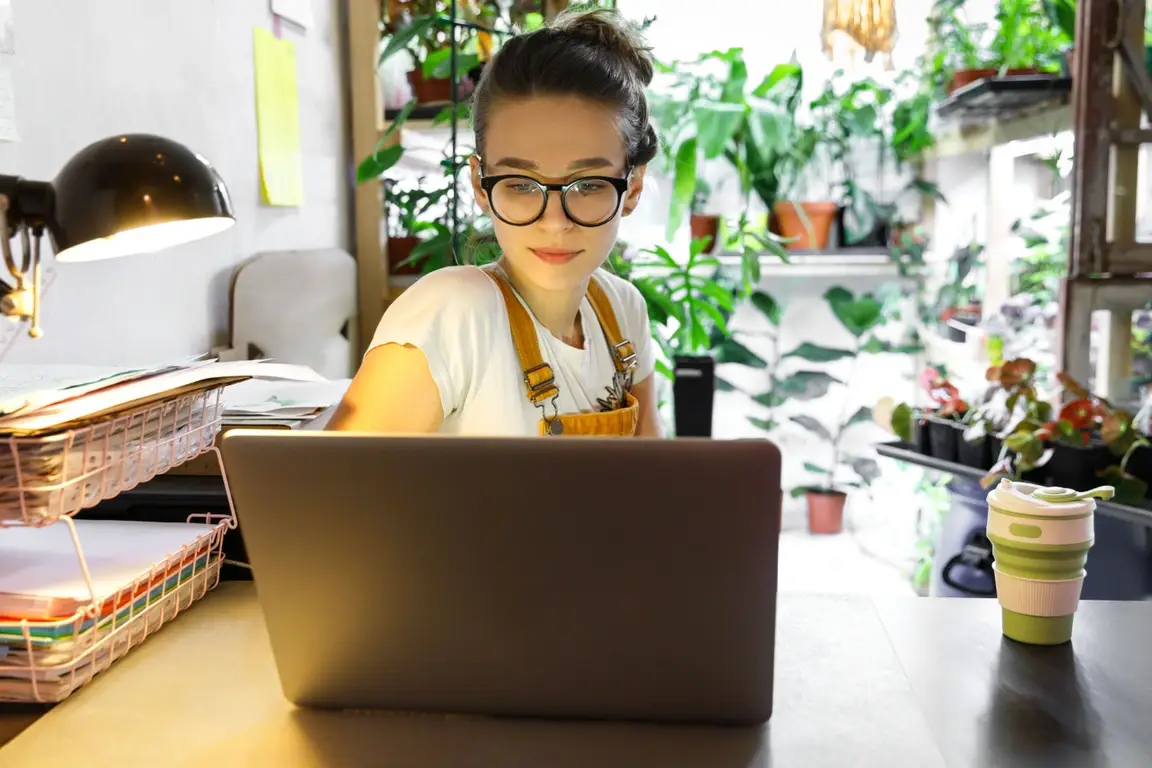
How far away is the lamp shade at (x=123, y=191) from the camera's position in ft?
2.18

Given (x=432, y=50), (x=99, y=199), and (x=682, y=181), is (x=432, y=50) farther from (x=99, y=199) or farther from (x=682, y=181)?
(x=99, y=199)

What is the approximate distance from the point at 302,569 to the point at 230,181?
124 centimetres

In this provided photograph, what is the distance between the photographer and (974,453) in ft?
6.05

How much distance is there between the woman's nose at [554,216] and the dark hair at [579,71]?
0.13 m

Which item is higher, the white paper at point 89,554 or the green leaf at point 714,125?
the green leaf at point 714,125

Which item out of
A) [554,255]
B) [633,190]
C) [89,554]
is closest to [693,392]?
[633,190]

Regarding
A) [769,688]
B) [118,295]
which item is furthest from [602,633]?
[118,295]

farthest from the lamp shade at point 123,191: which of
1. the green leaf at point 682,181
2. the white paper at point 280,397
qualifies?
the green leaf at point 682,181

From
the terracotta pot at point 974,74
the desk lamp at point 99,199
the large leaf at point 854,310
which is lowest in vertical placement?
the large leaf at point 854,310

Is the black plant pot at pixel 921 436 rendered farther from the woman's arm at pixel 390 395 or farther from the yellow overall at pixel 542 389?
the woman's arm at pixel 390 395

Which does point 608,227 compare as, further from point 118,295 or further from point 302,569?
point 118,295

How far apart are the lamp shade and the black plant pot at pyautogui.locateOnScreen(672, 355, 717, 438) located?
1831mm

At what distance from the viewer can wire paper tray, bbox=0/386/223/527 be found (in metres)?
0.69

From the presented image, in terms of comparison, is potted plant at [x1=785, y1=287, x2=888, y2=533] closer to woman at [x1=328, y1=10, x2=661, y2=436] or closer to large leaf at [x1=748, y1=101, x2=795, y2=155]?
large leaf at [x1=748, y1=101, x2=795, y2=155]
